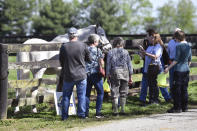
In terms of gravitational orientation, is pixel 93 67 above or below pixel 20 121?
above

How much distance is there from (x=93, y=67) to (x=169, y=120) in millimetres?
1677

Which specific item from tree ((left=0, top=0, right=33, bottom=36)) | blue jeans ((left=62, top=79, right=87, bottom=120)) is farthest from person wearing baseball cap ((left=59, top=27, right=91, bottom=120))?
tree ((left=0, top=0, right=33, bottom=36))

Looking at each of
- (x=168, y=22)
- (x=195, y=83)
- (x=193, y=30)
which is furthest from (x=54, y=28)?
(x=195, y=83)

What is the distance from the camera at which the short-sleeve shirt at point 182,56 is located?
755 centimetres

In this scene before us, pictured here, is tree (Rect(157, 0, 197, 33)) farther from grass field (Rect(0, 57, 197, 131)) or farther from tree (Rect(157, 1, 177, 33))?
grass field (Rect(0, 57, 197, 131))

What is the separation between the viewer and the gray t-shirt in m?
7.15

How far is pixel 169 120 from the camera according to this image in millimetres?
6938

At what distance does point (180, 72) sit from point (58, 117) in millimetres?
2483

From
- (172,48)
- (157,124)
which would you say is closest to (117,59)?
(157,124)

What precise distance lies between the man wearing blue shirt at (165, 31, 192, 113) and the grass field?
1.37 ft

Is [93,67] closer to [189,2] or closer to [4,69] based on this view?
[4,69]

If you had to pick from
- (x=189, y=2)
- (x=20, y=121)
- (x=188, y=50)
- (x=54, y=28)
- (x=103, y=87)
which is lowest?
(x=20, y=121)

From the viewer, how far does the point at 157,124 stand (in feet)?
21.5

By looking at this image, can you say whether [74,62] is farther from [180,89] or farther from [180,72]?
[180,89]
